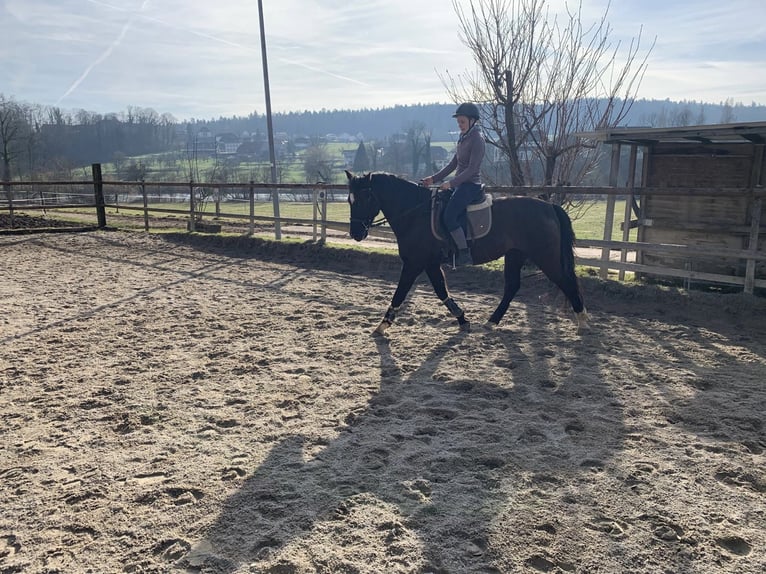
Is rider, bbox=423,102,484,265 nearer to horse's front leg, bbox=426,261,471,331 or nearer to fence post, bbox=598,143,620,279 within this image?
horse's front leg, bbox=426,261,471,331

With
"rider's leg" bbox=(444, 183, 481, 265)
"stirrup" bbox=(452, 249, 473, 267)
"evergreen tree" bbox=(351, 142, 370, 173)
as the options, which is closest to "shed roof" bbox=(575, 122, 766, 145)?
"rider's leg" bbox=(444, 183, 481, 265)

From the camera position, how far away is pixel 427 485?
286 cm

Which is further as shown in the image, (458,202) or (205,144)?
(205,144)

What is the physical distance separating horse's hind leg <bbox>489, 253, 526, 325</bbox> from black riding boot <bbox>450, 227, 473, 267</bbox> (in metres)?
0.59

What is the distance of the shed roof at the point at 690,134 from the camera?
21.9ft

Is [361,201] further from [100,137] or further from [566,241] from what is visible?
[100,137]

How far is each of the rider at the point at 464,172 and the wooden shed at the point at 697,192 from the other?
3.09m

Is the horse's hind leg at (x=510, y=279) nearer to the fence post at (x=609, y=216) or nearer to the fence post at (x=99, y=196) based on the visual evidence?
the fence post at (x=609, y=216)

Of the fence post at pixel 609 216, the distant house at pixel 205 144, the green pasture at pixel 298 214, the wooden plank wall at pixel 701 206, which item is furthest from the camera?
the distant house at pixel 205 144

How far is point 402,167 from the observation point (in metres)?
73.8

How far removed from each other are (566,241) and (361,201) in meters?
2.26

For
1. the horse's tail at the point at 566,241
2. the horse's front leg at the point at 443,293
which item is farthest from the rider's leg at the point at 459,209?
the horse's tail at the point at 566,241

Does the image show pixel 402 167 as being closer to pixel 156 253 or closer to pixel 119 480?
pixel 156 253

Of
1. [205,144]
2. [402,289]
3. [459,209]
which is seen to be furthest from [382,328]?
[205,144]
